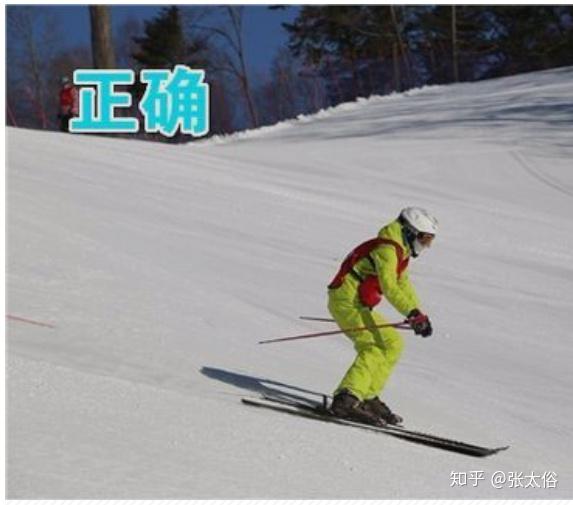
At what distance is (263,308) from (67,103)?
500 inches

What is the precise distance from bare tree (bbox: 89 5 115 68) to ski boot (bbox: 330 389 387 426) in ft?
54.6

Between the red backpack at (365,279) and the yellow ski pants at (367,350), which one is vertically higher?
the red backpack at (365,279)

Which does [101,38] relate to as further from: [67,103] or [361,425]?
[361,425]

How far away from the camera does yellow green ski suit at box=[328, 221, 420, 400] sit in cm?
635

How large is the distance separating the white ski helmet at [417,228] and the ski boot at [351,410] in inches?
40.4

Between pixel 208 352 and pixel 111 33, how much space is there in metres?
15.8

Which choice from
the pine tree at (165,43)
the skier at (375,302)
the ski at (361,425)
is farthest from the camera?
the pine tree at (165,43)

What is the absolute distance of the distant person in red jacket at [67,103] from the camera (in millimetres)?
20672

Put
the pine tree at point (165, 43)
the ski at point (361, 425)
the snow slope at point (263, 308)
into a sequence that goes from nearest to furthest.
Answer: the snow slope at point (263, 308), the ski at point (361, 425), the pine tree at point (165, 43)

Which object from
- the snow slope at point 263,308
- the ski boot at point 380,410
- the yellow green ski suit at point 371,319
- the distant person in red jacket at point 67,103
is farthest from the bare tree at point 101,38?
the ski boot at point 380,410

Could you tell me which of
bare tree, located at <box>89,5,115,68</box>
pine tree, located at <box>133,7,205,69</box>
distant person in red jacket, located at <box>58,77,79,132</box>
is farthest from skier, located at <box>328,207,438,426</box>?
pine tree, located at <box>133,7,205,69</box>

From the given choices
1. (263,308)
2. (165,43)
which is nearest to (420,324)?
(263,308)

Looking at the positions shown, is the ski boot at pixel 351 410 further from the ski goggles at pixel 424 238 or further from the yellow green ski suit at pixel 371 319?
the ski goggles at pixel 424 238

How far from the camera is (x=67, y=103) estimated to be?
2098cm
